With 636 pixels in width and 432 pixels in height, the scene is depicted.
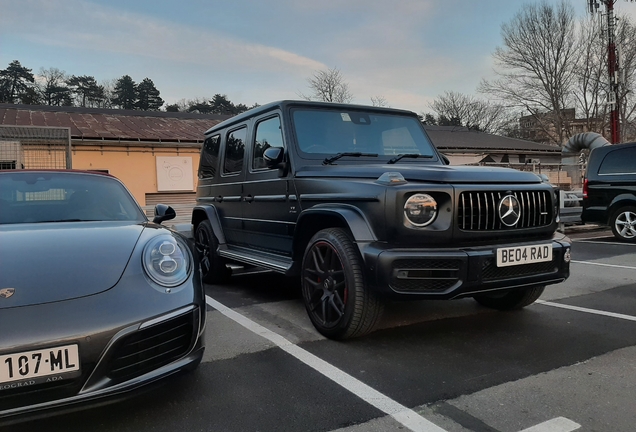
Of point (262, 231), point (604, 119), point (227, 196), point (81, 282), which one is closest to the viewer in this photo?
point (81, 282)

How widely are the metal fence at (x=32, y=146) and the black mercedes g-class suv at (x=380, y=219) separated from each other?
7.28 metres

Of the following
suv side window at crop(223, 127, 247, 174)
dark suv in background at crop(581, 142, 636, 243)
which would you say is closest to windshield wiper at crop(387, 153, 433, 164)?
suv side window at crop(223, 127, 247, 174)

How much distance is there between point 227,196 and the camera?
5.53 m

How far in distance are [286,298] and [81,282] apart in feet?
9.91

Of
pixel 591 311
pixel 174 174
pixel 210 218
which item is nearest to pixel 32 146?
pixel 174 174

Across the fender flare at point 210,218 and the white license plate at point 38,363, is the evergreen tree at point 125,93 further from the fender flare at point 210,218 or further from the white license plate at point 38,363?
the white license plate at point 38,363

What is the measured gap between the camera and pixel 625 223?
360 inches

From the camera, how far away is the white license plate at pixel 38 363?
1907 mm

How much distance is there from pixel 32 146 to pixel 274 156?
10.4 m

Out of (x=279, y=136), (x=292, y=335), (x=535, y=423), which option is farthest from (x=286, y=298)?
(x=535, y=423)

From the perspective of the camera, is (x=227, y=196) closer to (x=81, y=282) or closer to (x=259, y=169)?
(x=259, y=169)

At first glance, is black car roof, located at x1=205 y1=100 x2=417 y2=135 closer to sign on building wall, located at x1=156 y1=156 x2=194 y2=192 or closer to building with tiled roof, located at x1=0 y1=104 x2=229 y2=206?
building with tiled roof, located at x1=0 y1=104 x2=229 y2=206

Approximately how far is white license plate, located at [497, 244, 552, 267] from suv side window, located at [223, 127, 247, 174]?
3.04m

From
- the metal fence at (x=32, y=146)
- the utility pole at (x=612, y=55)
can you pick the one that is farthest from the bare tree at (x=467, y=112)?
the metal fence at (x=32, y=146)
